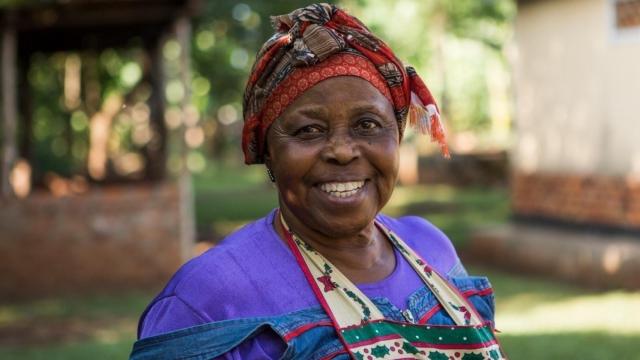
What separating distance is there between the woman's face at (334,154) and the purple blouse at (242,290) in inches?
5.0

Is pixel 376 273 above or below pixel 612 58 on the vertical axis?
below

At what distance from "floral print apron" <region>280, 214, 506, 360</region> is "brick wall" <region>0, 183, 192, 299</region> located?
8900mm

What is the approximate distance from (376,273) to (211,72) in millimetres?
16082

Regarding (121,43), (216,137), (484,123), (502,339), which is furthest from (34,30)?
(216,137)

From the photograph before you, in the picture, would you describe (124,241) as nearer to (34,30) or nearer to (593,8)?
(34,30)

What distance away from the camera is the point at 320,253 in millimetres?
2160

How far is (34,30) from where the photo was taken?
1161 centimetres

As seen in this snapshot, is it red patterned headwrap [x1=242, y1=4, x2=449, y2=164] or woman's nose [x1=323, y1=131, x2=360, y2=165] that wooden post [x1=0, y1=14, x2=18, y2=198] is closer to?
red patterned headwrap [x1=242, y1=4, x2=449, y2=164]

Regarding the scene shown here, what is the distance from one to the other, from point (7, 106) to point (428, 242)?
29.4 ft

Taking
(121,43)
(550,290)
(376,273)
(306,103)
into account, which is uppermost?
(121,43)

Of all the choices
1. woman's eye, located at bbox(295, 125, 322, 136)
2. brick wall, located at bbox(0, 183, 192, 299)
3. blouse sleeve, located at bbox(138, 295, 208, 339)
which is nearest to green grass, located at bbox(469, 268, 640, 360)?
brick wall, located at bbox(0, 183, 192, 299)

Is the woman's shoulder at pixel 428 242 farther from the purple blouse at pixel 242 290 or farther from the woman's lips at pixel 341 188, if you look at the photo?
the woman's lips at pixel 341 188

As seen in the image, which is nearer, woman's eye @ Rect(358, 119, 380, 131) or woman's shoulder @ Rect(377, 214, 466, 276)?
woman's eye @ Rect(358, 119, 380, 131)

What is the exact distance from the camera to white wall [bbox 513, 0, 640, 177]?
955 centimetres
